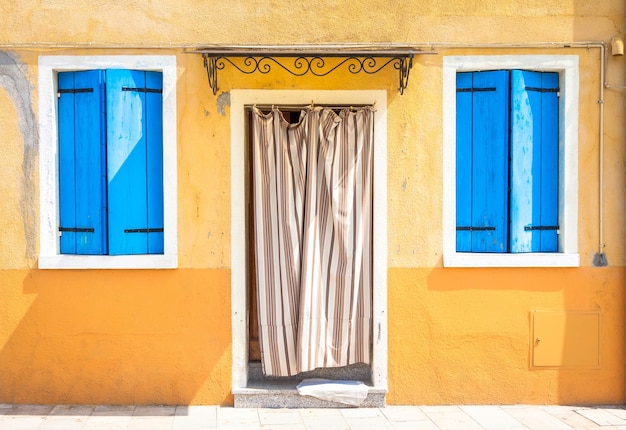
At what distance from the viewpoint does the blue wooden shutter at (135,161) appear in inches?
230

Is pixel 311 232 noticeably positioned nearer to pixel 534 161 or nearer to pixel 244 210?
pixel 244 210

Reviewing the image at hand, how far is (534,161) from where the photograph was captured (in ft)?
19.8

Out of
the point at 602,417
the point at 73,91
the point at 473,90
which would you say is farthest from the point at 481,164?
the point at 73,91

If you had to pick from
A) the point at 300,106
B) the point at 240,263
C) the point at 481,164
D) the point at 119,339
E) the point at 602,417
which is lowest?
the point at 602,417

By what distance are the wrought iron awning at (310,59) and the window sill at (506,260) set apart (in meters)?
1.59

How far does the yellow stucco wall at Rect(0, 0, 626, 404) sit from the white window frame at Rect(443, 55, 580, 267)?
7cm

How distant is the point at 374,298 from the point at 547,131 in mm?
2214

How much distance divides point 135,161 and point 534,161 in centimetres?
363

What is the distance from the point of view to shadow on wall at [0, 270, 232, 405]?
5.82m

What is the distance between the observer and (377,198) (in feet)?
19.4

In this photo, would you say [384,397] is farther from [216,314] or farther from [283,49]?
[283,49]

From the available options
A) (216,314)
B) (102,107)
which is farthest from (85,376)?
(102,107)

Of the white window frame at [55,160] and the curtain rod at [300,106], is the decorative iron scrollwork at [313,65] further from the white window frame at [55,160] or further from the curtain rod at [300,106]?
the white window frame at [55,160]

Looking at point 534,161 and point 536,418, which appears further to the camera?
point 534,161
